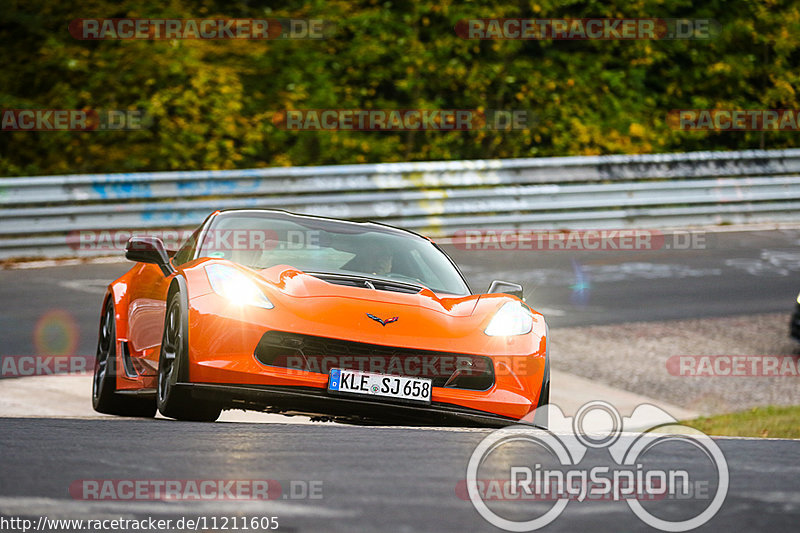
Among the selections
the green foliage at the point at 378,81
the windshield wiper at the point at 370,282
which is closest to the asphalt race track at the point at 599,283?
the windshield wiper at the point at 370,282

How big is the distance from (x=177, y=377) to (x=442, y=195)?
12.1 m

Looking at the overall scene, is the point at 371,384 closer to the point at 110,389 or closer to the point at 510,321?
the point at 510,321

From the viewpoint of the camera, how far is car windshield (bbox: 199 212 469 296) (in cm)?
732

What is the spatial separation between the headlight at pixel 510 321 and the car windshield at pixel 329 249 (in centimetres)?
55

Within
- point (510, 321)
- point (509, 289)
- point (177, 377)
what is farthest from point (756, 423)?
point (177, 377)

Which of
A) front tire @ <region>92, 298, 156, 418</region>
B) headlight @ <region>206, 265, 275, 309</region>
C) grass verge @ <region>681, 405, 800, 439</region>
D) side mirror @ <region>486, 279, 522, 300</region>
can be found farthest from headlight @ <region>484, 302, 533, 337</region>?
grass verge @ <region>681, 405, 800, 439</region>

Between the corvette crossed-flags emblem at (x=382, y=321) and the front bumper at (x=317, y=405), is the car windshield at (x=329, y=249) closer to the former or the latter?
the corvette crossed-flags emblem at (x=382, y=321)

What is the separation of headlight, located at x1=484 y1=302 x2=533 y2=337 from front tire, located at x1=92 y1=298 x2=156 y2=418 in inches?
88.9

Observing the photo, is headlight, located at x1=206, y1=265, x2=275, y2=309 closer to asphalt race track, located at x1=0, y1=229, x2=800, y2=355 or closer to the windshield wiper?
the windshield wiper

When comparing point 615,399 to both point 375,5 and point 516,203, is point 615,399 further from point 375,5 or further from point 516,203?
point 375,5

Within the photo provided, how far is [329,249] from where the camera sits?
7.56 meters

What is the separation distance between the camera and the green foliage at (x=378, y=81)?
70.4 feet

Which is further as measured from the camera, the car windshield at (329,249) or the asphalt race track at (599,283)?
the asphalt race track at (599,283)

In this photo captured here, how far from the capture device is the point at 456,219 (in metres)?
18.2
